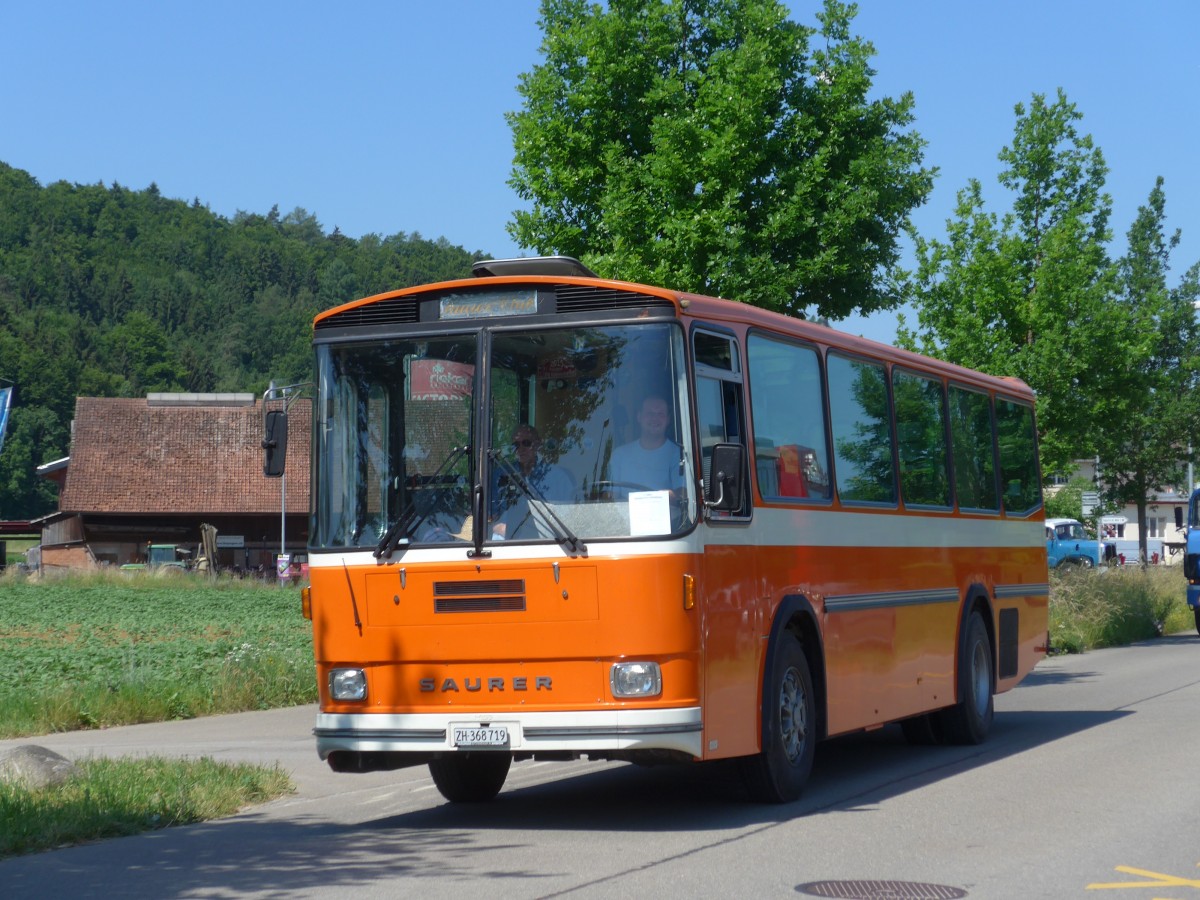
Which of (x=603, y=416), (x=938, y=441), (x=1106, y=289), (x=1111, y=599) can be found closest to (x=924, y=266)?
(x=1106, y=289)

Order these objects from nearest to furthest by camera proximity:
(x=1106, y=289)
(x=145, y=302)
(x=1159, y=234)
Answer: (x=1106, y=289), (x=1159, y=234), (x=145, y=302)

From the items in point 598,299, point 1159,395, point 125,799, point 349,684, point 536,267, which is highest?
point 1159,395

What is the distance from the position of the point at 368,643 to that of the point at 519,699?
3.44ft

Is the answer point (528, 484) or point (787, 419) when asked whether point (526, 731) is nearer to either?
point (528, 484)

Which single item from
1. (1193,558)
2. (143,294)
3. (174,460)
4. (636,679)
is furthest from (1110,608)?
(143,294)

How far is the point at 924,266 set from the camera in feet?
97.7

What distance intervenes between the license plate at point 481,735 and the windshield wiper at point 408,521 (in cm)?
115

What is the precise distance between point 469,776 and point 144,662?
1401 centimetres

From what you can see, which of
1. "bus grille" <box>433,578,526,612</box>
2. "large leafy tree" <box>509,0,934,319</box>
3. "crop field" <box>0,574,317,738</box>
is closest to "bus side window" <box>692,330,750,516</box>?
"bus grille" <box>433,578,526,612</box>

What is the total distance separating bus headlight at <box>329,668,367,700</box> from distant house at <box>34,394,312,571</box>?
6955 cm

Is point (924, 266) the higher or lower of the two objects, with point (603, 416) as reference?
A: higher

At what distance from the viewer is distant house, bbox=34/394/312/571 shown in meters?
80.8

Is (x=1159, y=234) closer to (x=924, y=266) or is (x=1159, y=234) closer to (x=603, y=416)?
(x=924, y=266)

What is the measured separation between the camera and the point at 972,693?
14734mm
